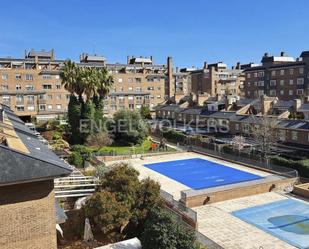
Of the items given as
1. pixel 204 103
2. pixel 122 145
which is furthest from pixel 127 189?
pixel 204 103

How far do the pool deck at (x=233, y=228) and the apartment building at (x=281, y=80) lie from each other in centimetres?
6057

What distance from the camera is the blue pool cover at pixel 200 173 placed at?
34562mm

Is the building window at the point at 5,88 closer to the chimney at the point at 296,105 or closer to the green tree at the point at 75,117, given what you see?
the green tree at the point at 75,117

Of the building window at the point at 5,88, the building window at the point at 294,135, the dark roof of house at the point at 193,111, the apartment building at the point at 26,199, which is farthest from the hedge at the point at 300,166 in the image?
the building window at the point at 5,88

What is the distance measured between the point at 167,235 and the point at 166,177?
67.4 ft

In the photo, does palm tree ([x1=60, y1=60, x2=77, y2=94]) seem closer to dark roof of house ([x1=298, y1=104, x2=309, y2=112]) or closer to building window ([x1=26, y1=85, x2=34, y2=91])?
building window ([x1=26, y1=85, x2=34, y2=91])

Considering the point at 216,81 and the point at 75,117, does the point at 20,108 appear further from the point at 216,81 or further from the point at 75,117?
the point at 216,81

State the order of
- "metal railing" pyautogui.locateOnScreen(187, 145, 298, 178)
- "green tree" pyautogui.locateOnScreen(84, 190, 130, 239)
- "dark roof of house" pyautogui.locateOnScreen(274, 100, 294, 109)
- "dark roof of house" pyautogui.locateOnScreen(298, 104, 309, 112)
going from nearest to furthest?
"green tree" pyautogui.locateOnScreen(84, 190, 130, 239), "metal railing" pyautogui.locateOnScreen(187, 145, 298, 178), "dark roof of house" pyautogui.locateOnScreen(298, 104, 309, 112), "dark roof of house" pyautogui.locateOnScreen(274, 100, 294, 109)

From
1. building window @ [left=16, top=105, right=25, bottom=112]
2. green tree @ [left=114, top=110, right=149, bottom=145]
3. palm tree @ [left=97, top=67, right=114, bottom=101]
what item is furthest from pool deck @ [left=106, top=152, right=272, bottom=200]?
building window @ [left=16, top=105, right=25, bottom=112]

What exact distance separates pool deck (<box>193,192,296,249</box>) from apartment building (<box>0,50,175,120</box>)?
5778 centimetres

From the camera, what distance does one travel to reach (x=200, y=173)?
38.2 meters

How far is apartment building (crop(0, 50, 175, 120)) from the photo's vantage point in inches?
2884

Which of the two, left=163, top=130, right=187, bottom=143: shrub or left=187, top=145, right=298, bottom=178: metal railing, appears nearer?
left=187, top=145, right=298, bottom=178: metal railing

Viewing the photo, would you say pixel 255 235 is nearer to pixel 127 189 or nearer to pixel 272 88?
pixel 127 189
